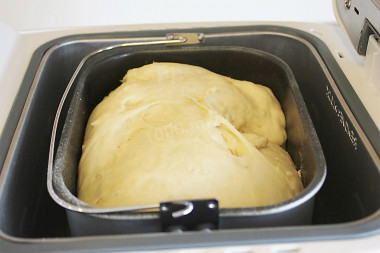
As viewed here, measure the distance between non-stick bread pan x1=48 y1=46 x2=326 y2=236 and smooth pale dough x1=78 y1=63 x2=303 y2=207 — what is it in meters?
0.03

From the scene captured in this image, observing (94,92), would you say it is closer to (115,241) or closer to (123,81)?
(123,81)

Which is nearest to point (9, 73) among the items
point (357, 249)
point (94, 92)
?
point (94, 92)

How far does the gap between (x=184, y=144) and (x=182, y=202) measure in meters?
0.16

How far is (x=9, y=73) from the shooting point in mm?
864

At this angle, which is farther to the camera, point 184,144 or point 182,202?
point 184,144

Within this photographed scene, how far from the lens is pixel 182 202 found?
22.0 inches

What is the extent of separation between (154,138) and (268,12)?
71 centimetres

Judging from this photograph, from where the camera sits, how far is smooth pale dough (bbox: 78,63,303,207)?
66 centimetres

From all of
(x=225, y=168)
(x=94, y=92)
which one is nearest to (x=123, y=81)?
(x=94, y=92)

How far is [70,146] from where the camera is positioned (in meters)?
0.76

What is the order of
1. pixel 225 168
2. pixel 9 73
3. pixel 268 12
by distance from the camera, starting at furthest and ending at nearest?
pixel 268 12
pixel 9 73
pixel 225 168

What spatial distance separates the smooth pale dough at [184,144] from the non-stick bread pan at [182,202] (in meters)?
0.03

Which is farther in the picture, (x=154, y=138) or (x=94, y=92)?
(x=94, y=92)

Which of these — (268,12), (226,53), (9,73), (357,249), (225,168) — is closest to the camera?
(357,249)
